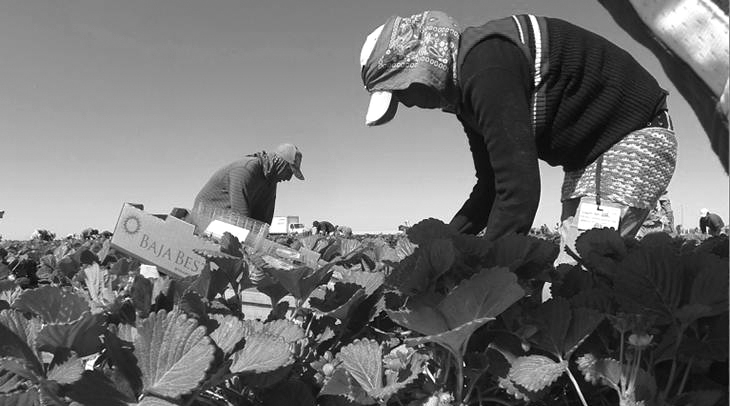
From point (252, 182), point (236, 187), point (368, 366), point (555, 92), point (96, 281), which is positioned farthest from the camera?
point (252, 182)

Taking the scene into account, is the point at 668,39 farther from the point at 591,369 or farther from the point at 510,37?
the point at 510,37

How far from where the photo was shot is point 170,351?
519mm

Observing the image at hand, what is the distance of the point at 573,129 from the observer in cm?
159

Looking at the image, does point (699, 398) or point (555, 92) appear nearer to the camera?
point (699, 398)

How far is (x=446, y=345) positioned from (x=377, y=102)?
126cm

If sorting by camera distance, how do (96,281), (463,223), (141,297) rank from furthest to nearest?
(463,223)
(96,281)
(141,297)

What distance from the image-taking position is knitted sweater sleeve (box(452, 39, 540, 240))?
1.39 m

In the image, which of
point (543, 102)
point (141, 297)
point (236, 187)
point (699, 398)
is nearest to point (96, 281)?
point (141, 297)

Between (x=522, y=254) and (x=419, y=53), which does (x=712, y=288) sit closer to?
(x=522, y=254)

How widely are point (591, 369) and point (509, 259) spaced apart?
17cm

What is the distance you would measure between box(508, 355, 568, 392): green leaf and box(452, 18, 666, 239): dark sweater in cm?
83

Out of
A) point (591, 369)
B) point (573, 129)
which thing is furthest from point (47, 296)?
point (573, 129)

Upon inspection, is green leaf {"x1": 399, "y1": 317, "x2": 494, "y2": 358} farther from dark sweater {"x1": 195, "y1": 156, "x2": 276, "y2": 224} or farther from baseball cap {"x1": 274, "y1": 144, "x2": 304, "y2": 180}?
baseball cap {"x1": 274, "y1": 144, "x2": 304, "y2": 180}

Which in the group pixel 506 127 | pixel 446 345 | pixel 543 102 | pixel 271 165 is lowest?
pixel 446 345
